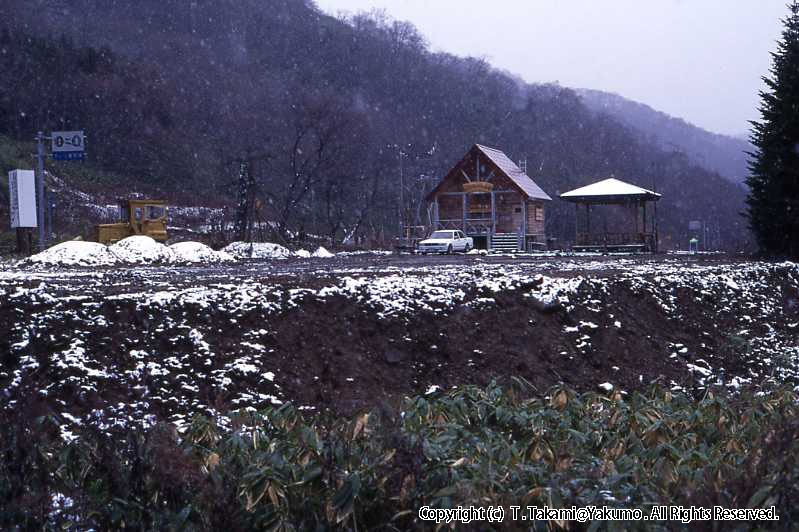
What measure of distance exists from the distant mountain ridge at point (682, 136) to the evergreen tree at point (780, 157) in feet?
345

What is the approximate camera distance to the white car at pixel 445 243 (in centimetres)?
3603

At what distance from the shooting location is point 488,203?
147 feet

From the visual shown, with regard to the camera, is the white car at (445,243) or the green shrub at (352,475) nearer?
the green shrub at (352,475)

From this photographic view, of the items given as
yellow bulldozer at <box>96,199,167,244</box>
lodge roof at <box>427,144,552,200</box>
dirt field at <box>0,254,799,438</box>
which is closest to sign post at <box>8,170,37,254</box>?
yellow bulldozer at <box>96,199,167,244</box>

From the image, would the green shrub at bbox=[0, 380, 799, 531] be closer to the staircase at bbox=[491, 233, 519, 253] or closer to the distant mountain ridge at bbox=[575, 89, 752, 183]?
the staircase at bbox=[491, 233, 519, 253]

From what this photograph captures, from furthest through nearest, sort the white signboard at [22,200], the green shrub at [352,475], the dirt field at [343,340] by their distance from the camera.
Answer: the white signboard at [22,200] < the dirt field at [343,340] < the green shrub at [352,475]

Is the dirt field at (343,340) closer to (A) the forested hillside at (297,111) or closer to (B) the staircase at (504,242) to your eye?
(A) the forested hillside at (297,111)

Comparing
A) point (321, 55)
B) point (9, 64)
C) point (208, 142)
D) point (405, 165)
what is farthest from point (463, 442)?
point (321, 55)

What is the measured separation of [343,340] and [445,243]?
26678mm

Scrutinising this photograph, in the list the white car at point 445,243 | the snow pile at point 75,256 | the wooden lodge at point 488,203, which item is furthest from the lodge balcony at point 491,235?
the snow pile at point 75,256

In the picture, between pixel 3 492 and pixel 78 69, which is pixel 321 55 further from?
pixel 3 492

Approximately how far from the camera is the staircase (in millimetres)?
42969

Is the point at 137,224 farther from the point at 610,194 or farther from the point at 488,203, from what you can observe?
the point at 610,194

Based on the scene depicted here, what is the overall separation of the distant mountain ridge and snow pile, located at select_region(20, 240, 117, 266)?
115 meters
